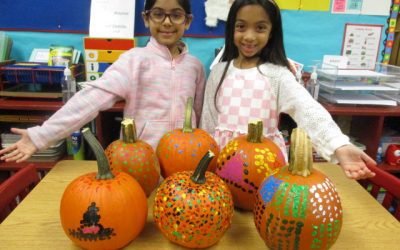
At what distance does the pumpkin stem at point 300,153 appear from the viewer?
59cm

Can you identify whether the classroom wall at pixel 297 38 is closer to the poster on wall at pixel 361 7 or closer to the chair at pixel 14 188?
the poster on wall at pixel 361 7

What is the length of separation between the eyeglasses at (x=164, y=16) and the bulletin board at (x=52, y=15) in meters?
1.01

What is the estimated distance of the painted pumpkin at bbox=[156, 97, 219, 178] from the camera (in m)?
0.78

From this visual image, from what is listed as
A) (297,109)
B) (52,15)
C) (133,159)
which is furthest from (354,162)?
(52,15)

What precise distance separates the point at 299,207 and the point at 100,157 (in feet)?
1.28

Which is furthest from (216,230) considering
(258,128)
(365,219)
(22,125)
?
(22,125)

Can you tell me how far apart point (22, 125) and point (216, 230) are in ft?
5.66

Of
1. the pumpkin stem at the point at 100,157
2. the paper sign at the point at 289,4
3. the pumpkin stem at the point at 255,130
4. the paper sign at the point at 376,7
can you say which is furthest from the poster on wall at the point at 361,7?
the pumpkin stem at the point at 100,157

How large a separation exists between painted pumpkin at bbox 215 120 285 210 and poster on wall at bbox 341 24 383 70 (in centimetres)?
169

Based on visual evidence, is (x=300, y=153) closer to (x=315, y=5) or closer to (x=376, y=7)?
(x=315, y=5)

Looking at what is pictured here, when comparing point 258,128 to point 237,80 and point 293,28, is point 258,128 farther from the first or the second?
point 293,28

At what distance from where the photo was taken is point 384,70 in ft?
6.55

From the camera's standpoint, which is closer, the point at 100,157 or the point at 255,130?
the point at 100,157

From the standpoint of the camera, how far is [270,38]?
1.06 meters
